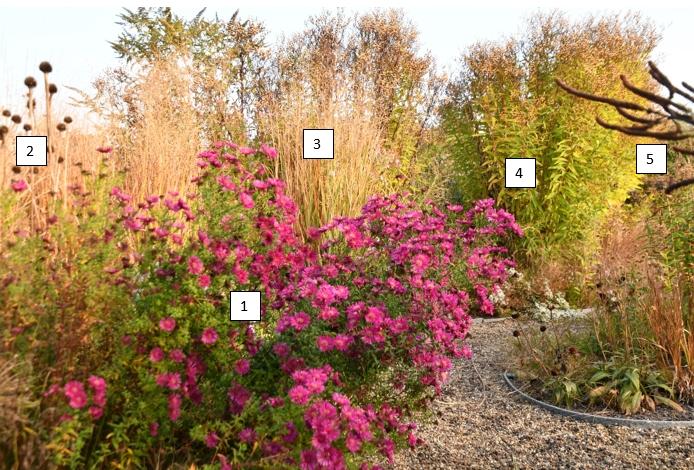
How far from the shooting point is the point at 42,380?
2.38 meters

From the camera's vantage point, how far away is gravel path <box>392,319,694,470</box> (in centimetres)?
329

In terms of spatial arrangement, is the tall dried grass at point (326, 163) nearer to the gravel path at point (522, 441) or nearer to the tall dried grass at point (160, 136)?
the tall dried grass at point (160, 136)

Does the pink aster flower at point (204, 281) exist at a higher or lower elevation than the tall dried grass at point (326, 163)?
lower

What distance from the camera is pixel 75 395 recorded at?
2131mm

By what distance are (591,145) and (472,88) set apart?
66.8 inches

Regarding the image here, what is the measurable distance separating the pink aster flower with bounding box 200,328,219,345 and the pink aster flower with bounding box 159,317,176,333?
0.41 feet

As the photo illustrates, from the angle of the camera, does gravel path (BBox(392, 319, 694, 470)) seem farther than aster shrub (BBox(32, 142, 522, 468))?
Yes

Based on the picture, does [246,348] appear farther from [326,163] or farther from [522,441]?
[326,163]

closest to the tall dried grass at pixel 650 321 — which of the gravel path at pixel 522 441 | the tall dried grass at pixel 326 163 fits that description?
the gravel path at pixel 522 441

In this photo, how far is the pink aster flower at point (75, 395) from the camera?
2111 millimetres

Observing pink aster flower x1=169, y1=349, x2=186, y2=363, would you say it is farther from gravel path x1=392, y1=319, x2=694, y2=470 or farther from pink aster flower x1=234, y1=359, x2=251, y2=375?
gravel path x1=392, y1=319, x2=694, y2=470

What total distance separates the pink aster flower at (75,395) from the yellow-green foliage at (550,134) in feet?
19.7

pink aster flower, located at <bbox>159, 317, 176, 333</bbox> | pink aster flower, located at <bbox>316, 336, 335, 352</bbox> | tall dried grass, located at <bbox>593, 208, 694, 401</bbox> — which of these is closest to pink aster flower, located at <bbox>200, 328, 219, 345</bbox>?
pink aster flower, located at <bbox>159, 317, 176, 333</bbox>

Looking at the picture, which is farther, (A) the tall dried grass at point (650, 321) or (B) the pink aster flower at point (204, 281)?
(A) the tall dried grass at point (650, 321)
